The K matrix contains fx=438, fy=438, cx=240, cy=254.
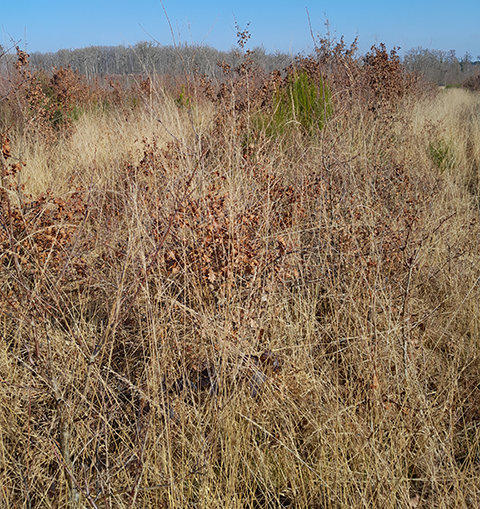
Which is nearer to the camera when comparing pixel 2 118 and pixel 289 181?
pixel 289 181

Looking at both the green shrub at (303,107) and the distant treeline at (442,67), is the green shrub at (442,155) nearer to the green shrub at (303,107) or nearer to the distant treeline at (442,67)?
the green shrub at (303,107)

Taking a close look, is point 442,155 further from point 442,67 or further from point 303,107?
point 442,67

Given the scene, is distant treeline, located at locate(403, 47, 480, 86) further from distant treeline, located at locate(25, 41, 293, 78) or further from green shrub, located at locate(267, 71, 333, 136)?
green shrub, located at locate(267, 71, 333, 136)

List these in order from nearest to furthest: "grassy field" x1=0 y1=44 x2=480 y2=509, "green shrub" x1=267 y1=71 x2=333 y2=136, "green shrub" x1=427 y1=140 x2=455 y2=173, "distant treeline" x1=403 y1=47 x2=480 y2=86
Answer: "grassy field" x1=0 y1=44 x2=480 y2=509 → "green shrub" x1=267 y1=71 x2=333 y2=136 → "green shrub" x1=427 y1=140 x2=455 y2=173 → "distant treeline" x1=403 y1=47 x2=480 y2=86

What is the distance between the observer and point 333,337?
7.25 ft

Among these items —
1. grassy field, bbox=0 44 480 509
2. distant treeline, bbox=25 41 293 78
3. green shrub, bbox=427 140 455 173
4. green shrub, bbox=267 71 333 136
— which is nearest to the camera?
grassy field, bbox=0 44 480 509

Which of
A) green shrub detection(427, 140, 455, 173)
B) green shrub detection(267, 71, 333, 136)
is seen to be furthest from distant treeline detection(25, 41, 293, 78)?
green shrub detection(427, 140, 455, 173)

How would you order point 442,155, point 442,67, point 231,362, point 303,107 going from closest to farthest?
point 231,362, point 303,107, point 442,155, point 442,67

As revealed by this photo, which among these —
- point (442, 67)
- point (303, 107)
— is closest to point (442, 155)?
point (303, 107)

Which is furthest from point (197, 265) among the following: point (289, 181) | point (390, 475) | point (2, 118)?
point (2, 118)

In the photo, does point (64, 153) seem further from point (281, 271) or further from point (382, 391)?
point (382, 391)

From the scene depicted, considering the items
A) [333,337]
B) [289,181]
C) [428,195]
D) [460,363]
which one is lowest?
[460,363]

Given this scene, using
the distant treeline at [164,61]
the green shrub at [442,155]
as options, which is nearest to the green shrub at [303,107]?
the distant treeline at [164,61]

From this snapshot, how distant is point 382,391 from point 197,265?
1.00 m
